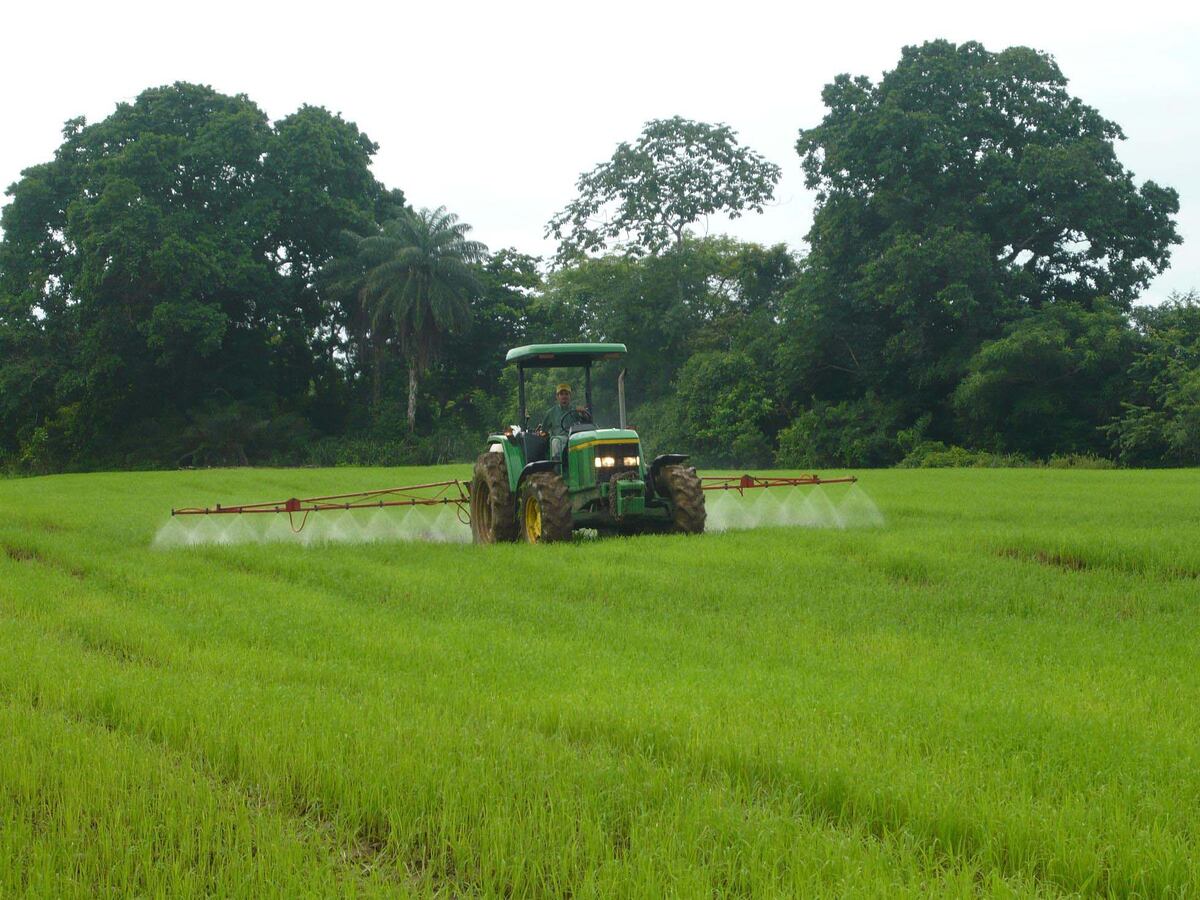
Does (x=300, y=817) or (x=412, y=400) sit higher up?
(x=412, y=400)

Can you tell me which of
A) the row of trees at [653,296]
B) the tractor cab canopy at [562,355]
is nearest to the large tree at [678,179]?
the row of trees at [653,296]

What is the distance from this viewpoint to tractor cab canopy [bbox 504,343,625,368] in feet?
45.1

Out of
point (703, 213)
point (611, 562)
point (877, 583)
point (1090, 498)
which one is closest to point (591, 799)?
point (877, 583)

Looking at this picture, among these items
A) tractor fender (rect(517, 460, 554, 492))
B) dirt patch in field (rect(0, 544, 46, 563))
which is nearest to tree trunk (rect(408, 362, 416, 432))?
dirt patch in field (rect(0, 544, 46, 563))

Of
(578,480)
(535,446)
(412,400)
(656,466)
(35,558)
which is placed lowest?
(35,558)

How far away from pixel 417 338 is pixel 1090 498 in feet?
125

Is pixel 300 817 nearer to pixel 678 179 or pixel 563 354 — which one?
pixel 563 354

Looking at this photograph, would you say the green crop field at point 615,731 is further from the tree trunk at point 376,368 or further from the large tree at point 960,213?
the tree trunk at point 376,368

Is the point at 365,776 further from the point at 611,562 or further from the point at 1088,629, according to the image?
the point at 611,562

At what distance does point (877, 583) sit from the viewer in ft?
32.6

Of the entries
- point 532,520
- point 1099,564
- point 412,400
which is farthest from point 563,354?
point 412,400

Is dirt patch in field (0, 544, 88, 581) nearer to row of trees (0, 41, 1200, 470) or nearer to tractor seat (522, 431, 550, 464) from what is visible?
tractor seat (522, 431, 550, 464)

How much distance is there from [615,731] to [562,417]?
923cm

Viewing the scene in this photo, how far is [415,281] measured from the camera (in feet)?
167
